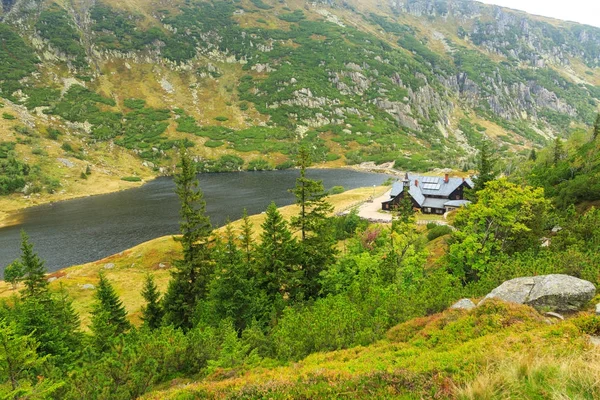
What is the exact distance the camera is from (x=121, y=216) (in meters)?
106

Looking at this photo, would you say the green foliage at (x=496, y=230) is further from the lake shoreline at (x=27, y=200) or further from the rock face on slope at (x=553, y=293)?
the lake shoreline at (x=27, y=200)

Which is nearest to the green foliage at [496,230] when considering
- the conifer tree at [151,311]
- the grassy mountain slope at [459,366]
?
the grassy mountain slope at [459,366]

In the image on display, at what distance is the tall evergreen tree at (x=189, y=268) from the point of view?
115 feet

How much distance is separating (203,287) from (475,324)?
2780 cm

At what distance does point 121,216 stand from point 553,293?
367 feet

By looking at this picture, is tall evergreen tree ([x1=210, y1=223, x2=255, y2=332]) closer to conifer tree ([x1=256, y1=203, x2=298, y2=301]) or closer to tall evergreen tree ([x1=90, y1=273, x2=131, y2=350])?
conifer tree ([x1=256, y1=203, x2=298, y2=301])

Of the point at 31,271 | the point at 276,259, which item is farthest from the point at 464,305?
the point at 31,271

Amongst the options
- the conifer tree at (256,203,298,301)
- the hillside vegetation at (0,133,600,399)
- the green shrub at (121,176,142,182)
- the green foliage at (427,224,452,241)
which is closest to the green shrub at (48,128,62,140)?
the green shrub at (121,176,142,182)

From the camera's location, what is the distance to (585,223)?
25672 mm

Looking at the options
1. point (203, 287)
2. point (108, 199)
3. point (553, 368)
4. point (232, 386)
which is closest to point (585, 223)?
point (553, 368)

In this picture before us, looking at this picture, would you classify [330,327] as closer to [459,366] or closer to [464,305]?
[464,305]

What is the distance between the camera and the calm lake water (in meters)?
Answer: 79.6

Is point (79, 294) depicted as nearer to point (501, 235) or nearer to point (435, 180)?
point (501, 235)

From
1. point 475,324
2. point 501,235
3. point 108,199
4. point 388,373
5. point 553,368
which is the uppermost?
point 553,368
